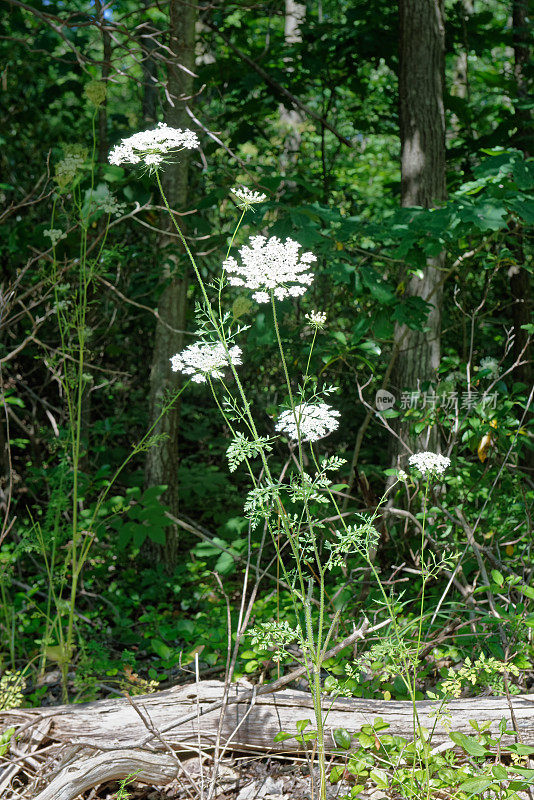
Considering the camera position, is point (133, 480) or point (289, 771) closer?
point (289, 771)

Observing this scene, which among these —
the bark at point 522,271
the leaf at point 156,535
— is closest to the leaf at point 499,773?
the leaf at point 156,535

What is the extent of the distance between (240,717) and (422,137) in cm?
318

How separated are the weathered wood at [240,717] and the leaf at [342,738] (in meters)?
0.06

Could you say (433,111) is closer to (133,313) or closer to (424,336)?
(424,336)

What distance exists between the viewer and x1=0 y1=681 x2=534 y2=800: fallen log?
2.02m

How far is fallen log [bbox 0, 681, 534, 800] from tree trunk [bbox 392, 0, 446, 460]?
1933 mm

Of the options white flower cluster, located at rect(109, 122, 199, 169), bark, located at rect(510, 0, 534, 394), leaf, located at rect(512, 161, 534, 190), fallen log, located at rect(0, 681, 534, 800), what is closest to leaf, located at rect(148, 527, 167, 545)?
fallen log, located at rect(0, 681, 534, 800)

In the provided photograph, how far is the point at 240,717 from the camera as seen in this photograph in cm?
215

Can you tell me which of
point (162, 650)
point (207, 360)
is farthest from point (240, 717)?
point (207, 360)

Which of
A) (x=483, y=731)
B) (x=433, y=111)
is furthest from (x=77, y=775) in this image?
(x=433, y=111)

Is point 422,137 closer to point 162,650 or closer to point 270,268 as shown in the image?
point 270,268

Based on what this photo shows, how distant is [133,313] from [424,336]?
259 centimetres

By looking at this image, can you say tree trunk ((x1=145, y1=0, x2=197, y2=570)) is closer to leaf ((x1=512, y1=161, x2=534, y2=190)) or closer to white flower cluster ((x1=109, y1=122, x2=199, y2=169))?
leaf ((x1=512, y1=161, x2=534, y2=190))

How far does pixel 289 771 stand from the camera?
2.10 m
